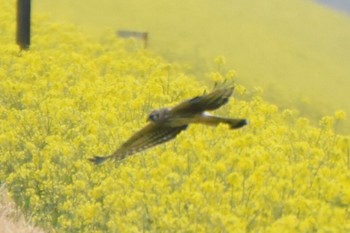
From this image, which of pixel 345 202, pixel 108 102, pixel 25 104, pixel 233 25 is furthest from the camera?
pixel 233 25

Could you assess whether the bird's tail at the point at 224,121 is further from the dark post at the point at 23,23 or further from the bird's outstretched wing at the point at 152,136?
the dark post at the point at 23,23

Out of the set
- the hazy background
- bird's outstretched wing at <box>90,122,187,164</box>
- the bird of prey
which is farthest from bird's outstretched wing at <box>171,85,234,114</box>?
the hazy background

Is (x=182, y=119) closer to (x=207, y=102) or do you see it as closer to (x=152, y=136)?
(x=207, y=102)

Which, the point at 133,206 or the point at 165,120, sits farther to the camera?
the point at 133,206

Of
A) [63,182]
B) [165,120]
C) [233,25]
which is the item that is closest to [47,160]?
[63,182]

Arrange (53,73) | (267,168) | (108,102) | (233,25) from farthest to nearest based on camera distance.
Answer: (233,25), (53,73), (108,102), (267,168)

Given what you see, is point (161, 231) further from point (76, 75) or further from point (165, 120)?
point (76, 75)

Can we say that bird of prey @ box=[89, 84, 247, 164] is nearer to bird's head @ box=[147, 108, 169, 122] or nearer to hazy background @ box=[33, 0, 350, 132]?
bird's head @ box=[147, 108, 169, 122]

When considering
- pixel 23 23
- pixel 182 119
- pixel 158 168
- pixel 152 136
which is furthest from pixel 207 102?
pixel 23 23
